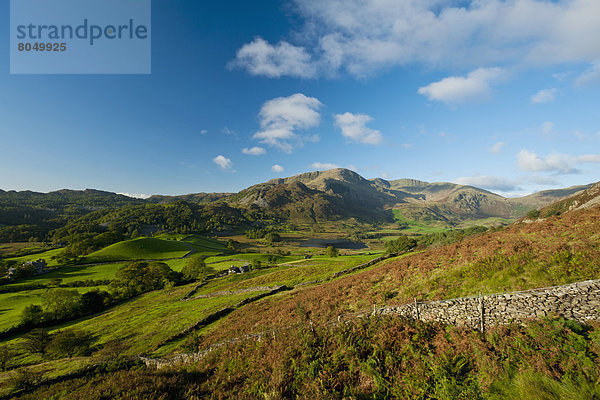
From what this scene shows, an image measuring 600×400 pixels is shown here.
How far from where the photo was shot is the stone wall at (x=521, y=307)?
414 inches

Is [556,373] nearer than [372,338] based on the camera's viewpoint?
Yes

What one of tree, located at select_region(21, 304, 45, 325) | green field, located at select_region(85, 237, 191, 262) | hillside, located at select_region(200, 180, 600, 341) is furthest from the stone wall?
green field, located at select_region(85, 237, 191, 262)

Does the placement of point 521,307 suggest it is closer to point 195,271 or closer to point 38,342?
point 38,342

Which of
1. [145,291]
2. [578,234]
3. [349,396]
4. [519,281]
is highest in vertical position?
[578,234]

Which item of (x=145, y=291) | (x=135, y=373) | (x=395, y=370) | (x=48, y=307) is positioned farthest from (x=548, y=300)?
(x=145, y=291)

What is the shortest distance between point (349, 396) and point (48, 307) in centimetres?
7380

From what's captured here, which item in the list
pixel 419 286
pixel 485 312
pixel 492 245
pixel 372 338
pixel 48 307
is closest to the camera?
pixel 485 312

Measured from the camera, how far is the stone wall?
10.5 m

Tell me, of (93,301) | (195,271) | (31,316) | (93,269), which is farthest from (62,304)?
(93,269)

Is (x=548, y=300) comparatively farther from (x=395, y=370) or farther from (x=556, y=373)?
(x=395, y=370)

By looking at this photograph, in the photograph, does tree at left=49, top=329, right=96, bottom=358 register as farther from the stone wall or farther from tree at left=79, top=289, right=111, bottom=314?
the stone wall

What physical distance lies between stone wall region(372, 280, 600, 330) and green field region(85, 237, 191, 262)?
466 feet

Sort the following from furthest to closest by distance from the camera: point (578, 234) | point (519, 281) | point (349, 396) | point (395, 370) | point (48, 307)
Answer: point (48, 307) < point (578, 234) < point (519, 281) < point (395, 370) < point (349, 396)

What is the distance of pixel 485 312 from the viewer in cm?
1234
